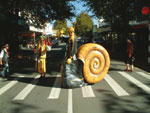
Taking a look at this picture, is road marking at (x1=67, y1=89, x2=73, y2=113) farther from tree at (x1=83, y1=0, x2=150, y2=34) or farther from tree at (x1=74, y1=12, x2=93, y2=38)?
tree at (x1=74, y1=12, x2=93, y2=38)

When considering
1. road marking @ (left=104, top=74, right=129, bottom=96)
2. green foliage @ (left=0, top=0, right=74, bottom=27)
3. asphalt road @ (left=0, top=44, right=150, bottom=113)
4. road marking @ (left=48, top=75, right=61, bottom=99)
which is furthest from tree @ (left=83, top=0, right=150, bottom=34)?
road marking @ (left=48, top=75, right=61, bottom=99)

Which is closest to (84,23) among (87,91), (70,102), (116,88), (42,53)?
(42,53)

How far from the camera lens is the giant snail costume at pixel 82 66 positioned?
6852 millimetres

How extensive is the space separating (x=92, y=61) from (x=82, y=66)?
1.49ft

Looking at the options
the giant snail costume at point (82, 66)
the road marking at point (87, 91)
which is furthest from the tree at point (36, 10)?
the road marking at point (87, 91)

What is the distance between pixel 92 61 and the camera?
7012 millimetres

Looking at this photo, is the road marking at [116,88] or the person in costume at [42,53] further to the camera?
the person in costume at [42,53]

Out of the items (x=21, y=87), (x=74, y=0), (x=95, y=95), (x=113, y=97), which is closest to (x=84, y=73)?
(x=95, y=95)

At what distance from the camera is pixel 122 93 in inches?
252

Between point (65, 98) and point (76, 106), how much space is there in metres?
0.82

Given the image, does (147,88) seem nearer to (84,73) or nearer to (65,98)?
(84,73)

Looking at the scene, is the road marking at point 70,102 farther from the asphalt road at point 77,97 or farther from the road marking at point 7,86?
the road marking at point 7,86

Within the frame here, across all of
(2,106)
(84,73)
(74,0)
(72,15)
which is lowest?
(2,106)

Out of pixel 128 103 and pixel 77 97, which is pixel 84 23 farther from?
pixel 128 103
